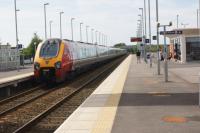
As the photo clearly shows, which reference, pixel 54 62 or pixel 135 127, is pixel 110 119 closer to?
pixel 135 127

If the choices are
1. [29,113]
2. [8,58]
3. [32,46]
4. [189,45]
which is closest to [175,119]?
A: [29,113]

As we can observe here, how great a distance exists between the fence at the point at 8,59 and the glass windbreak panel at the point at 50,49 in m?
30.2

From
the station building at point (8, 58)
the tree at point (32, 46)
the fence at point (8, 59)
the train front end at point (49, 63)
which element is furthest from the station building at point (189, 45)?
the tree at point (32, 46)

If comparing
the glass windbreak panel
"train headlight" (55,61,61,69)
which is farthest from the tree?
"train headlight" (55,61,61,69)

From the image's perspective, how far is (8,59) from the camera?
61.8 m

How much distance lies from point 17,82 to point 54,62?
94.7 inches

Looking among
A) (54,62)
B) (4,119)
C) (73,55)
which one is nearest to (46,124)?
(4,119)

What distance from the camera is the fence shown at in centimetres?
5938

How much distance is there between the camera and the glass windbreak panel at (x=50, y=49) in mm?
28062

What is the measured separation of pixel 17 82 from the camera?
2747 cm

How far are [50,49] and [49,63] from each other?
3.98 feet

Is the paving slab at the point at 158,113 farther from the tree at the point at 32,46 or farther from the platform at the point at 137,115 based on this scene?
the tree at the point at 32,46

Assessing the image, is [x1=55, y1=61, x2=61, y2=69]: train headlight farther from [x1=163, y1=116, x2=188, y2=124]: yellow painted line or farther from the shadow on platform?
[x1=163, y1=116, x2=188, y2=124]: yellow painted line

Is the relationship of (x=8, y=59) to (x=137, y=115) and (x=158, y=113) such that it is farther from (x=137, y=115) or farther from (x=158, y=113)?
(x=137, y=115)
